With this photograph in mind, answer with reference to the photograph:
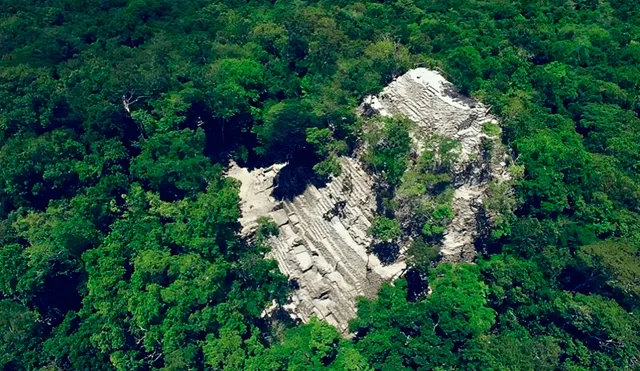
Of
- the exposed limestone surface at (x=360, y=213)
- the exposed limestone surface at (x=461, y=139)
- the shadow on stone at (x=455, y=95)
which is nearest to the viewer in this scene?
the exposed limestone surface at (x=461, y=139)

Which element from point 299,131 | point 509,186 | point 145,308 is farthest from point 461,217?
point 145,308

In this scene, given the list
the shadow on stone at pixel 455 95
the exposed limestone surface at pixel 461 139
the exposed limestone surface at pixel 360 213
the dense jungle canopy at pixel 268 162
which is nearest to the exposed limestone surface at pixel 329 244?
the exposed limestone surface at pixel 360 213

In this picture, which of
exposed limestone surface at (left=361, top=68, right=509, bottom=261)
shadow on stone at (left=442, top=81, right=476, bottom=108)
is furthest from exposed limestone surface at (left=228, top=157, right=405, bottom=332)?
shadow on stone at (left=442, top=81, right=476, bottom=108)

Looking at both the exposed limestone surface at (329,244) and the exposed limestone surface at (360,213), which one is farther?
the exposed limestone surface at (329,244)

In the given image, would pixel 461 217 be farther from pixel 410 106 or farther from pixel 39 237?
pixel 39 237

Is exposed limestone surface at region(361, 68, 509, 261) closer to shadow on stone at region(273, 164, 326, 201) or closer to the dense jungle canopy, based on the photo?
the dense jungle canopy

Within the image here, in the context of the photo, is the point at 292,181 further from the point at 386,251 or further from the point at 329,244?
the point at 386,251

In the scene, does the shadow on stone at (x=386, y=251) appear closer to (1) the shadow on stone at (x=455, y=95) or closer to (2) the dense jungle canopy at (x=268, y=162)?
(2) the dense jungle canopy at (x=268, y=162)
